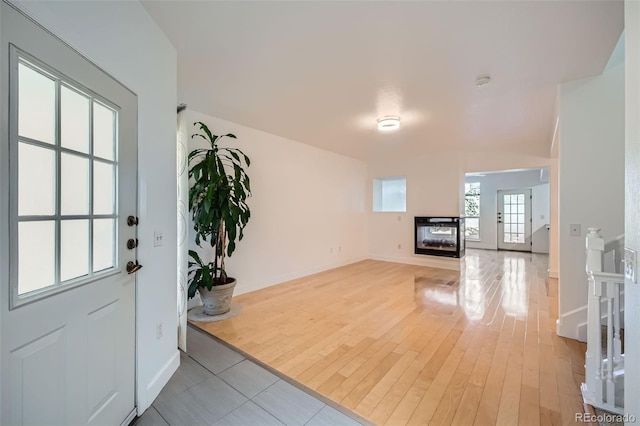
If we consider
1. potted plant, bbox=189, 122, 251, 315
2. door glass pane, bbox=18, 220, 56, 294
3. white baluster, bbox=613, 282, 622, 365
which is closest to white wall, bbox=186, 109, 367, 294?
potted plant, bbox=189, 122, 251, 315

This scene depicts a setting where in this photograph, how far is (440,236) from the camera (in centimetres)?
586

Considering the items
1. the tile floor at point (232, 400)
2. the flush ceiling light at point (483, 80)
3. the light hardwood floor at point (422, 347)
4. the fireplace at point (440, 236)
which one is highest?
the flush ceiling light at point (483, 80)

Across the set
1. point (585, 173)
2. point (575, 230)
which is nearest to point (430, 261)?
point (575, 230)

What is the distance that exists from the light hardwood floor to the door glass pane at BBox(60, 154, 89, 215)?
1683 millimetres

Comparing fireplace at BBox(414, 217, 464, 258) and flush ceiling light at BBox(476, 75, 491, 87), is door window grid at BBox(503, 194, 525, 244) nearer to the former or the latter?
fireplace at BBox(414, 217, 464, 258)

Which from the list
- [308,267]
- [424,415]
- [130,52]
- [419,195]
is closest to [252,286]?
[308,267]

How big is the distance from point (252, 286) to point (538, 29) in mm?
4098

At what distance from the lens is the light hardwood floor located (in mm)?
1706

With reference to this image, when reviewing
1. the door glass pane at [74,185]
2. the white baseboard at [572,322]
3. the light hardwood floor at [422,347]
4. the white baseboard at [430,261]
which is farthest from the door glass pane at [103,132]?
the white baseboard at [430,261]

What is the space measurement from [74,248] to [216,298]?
2.02 m

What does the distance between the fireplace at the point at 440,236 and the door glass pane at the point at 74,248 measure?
577cm

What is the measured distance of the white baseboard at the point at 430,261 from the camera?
562 cm

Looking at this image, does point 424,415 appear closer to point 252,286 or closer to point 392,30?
point 392,30

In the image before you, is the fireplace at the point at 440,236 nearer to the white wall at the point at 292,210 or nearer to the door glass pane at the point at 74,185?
the white wall at the point at 292,210
